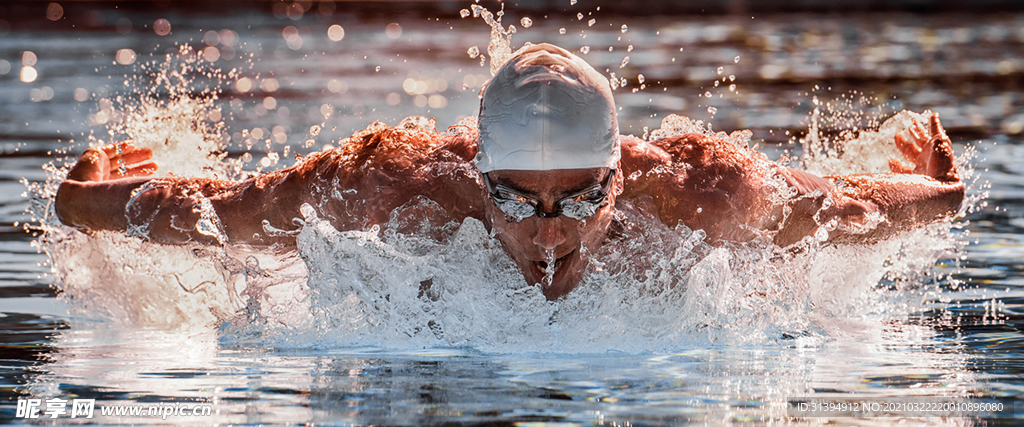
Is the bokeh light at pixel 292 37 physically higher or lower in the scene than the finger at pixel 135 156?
higher

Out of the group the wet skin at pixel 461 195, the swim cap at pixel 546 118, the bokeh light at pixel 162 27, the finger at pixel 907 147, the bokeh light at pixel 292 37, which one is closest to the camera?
the swim cap at pixel 546 118

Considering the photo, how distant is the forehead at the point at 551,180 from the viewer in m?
3.16

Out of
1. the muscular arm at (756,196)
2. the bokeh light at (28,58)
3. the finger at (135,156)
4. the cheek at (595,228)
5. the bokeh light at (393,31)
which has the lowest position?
the cheek at (595,228)

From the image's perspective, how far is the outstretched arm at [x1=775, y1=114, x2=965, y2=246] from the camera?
4012 millimetres

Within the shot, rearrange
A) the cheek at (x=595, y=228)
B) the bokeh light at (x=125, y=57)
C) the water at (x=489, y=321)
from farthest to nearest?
1. the bokeh light at (x=125, y=57)
2. the cheek at (x=595, y=228)
3. the water at (x=489, y=321)

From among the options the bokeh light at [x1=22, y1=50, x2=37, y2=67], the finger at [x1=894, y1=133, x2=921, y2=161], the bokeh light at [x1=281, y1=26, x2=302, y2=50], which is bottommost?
the finger at [x1=894, y1=133, x2=921, y2=161]

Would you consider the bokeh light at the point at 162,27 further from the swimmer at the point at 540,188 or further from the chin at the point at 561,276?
the chin at the point at 561,276

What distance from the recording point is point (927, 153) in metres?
4.76

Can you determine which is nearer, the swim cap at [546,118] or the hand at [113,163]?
the swim cap at [546,118]

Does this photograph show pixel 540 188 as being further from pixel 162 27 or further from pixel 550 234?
pixel 162 27

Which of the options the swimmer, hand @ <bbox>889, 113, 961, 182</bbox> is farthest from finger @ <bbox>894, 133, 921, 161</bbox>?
the swimmer

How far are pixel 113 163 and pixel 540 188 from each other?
2.37 m

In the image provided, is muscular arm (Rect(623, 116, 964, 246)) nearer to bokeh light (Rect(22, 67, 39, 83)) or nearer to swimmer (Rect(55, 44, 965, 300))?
swimmer (Rect(55, 44, 965, 300))

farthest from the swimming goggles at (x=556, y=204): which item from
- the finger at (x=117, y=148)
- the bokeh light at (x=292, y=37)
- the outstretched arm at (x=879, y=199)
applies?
the bokeh light at (x=292, y=37)
